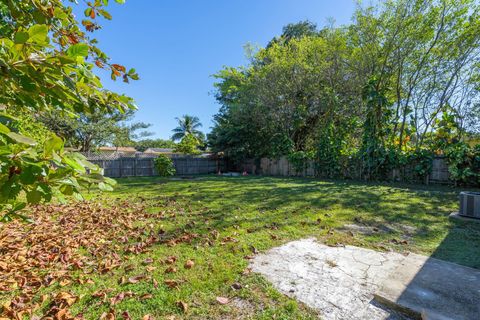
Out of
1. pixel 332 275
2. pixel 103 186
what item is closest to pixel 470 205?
pixel 332 275

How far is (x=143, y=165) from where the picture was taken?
1469cm

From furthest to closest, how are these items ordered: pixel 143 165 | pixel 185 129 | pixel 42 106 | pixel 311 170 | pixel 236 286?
pixel 185 129, pixel 143 165, pixel 311 170, pixel 236 286, pixel 42 106

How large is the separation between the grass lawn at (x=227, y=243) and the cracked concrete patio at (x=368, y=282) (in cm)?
21

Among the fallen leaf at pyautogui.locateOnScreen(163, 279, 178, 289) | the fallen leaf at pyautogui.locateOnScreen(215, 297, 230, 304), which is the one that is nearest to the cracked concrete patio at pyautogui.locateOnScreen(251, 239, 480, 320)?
the fallen leaf at pyautogui.locateOnScreen(215, 297, 230, 304)

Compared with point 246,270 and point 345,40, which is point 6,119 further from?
point 345,40

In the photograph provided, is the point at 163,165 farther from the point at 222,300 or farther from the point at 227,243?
the point at 222,300

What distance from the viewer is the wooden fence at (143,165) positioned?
1362 cm

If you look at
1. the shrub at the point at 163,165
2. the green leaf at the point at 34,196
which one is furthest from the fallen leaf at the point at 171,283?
the shrub at the point at 163,165

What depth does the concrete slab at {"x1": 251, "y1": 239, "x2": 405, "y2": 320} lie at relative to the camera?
5.87 feet

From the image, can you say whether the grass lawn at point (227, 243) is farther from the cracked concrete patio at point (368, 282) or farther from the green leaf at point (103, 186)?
the green leaf at point (103, 186)

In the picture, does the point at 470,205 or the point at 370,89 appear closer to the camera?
the point at 470,205

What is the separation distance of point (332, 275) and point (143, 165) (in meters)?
14.2

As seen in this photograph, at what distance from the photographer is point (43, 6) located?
3.86 feet

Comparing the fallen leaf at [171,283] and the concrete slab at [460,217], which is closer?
the fallen leaf at [171,283]
